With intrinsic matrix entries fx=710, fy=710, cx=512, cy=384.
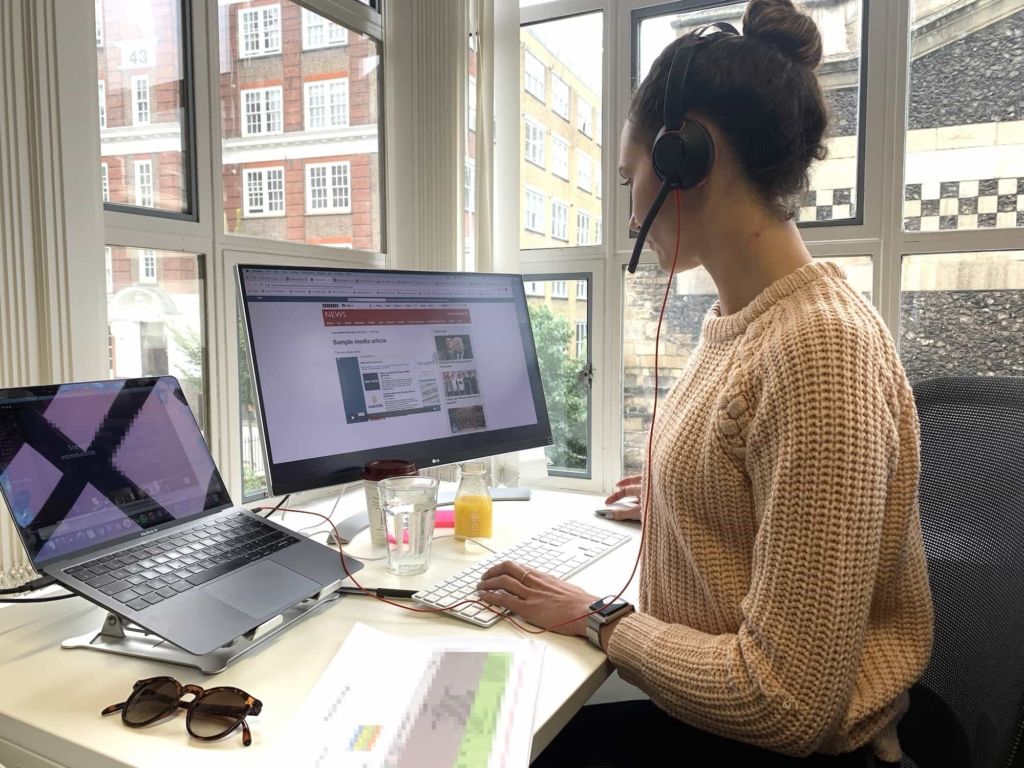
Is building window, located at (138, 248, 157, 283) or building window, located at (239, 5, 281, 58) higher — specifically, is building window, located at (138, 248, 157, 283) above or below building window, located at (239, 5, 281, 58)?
below

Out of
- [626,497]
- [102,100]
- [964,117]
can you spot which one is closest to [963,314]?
[964,117]

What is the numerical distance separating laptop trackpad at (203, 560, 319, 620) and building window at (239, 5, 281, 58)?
1221 mm

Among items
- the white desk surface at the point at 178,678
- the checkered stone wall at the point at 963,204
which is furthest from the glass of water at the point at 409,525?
the checkered stone wall at the point at 963,204

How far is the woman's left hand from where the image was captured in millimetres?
881

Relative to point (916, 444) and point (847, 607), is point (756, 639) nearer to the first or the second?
point (847, 607)

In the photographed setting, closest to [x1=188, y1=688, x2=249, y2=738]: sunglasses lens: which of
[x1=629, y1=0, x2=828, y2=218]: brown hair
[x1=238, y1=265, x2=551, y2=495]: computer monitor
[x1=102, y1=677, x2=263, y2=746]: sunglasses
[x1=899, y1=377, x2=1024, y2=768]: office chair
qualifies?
[x1=102, y1=677, x2=263, y2=746]: sunglasses

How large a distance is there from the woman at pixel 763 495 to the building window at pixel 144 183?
96cm

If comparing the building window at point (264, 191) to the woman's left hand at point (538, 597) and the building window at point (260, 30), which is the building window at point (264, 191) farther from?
the woman's left hand at point (538, 597)

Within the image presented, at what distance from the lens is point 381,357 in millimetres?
1281

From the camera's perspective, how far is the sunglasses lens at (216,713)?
0.66 metres

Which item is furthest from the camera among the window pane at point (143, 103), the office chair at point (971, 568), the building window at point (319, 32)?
the building window at point (319, 32)

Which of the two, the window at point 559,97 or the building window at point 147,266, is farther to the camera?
the window at point 559,97

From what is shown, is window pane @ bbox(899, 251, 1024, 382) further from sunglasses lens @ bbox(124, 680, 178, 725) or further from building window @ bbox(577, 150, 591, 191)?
sunglasses lens @ bbox(124, 680, 178, 725)

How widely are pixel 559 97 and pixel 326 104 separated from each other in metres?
0.62
